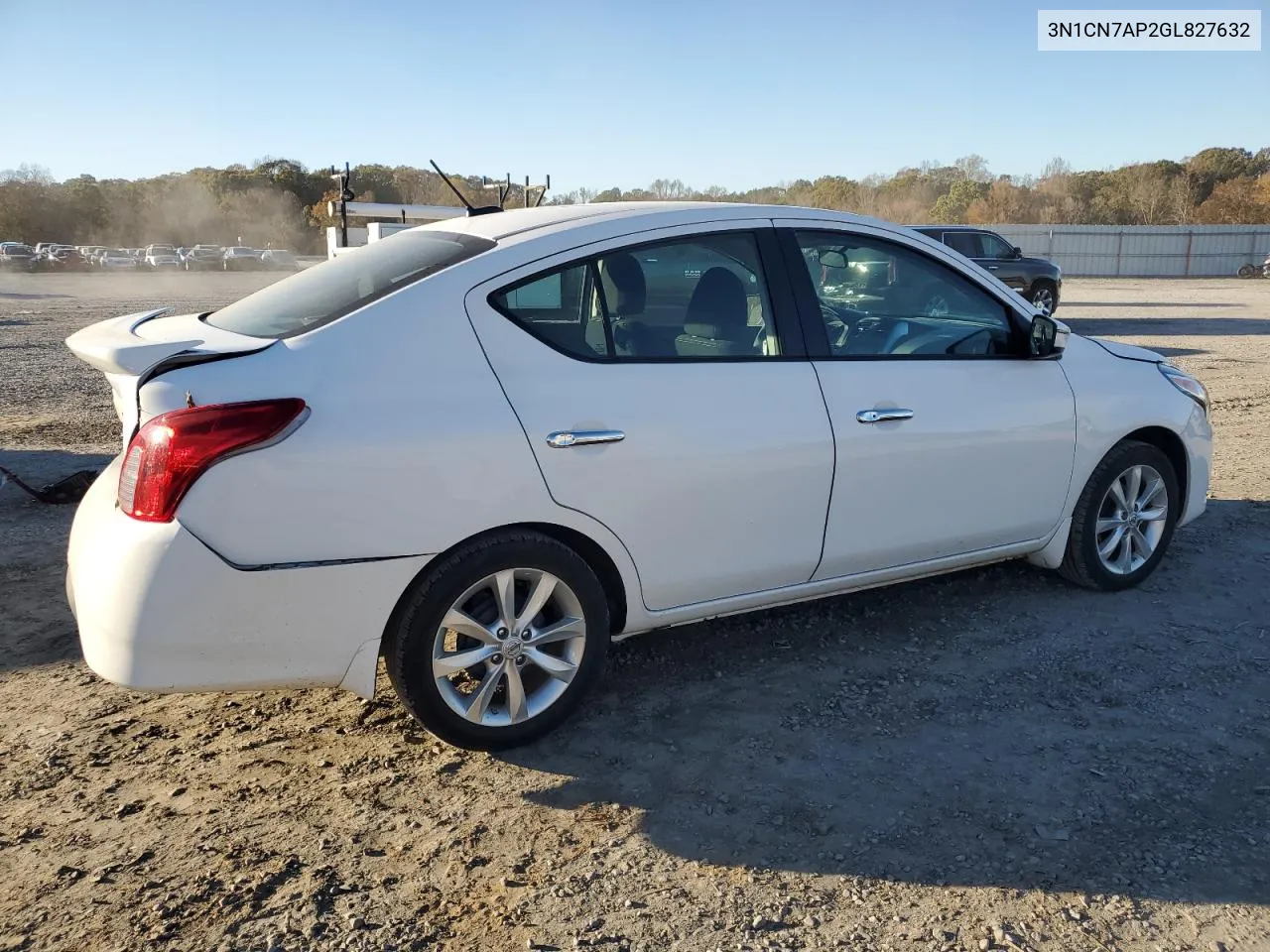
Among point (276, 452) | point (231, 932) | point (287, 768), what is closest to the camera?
point (231, 932)

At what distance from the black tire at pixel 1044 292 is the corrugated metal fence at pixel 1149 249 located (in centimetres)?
2844

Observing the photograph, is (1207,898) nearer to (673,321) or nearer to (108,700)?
(673,321)

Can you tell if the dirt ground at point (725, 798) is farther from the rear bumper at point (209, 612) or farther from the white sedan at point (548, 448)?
the rear bumper at point (209, 612)

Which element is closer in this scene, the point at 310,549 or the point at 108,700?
the point at 310,549

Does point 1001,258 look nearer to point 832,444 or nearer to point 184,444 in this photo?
point 832,444

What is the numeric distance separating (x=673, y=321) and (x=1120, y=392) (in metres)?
2.26

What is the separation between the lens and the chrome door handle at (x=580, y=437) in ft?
10.5

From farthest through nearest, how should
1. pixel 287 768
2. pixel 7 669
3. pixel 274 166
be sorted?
pixel 274 166, pixel 7 669, pixel 287 768

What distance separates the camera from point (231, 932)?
2.50 metres

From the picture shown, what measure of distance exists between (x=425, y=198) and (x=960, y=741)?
59241mm

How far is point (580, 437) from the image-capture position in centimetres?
324

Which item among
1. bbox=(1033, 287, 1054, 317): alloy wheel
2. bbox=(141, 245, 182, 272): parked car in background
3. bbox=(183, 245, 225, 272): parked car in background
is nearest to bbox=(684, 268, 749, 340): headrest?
bbox=(1033, 287, 1054, 317): alloy wheel

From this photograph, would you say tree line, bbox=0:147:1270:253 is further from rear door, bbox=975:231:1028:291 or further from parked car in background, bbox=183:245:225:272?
rear door, bbox=975:231:1028:291

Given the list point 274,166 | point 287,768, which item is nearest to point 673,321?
point 287,768
